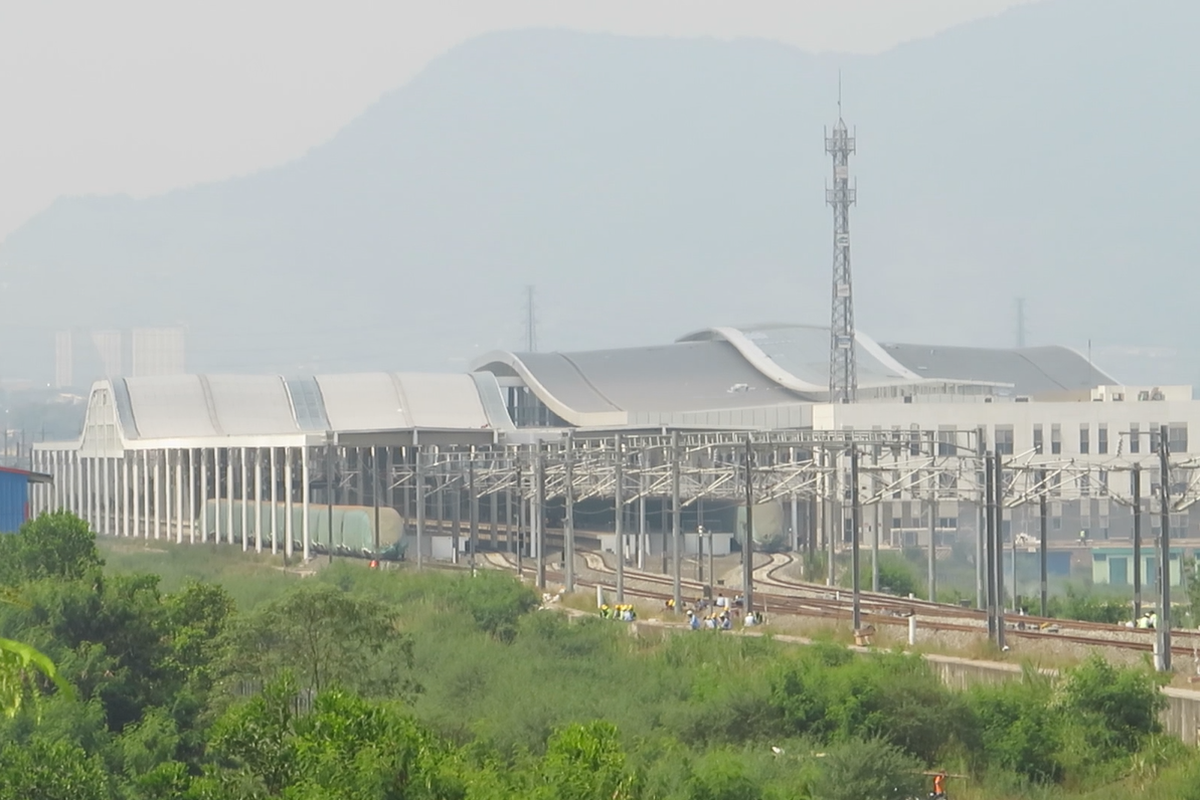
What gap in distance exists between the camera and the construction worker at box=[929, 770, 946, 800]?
25.6m

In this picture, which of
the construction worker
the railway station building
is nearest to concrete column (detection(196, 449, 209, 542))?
the railway station building

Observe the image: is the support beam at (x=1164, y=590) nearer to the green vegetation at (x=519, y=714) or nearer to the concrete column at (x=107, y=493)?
the green vegetation at (x=519, y=714)

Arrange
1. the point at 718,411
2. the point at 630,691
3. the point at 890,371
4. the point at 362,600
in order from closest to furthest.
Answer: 1. the point at 362,600
2. the point at 630,691
3. the point at 718,411
4. the point at 890,371

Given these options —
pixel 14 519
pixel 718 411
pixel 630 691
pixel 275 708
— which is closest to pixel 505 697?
pixel 630 691

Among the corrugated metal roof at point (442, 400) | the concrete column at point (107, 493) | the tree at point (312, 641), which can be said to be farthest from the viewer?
the corrugated metal roof at point (442, 400)

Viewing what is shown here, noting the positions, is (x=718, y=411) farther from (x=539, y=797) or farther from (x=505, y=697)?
(x=539, y=797)

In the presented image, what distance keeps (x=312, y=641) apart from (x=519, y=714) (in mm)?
3441

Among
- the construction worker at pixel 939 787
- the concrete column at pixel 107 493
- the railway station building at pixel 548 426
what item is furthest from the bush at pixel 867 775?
the concrete column at pixel 107 493

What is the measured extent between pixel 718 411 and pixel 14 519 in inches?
1502

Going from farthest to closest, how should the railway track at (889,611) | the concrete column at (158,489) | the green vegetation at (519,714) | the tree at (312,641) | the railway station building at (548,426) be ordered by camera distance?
the concrete column at (158,489) → the railway station building at (548,426) → the railway track at (889,611) → the tree at (312,641) → the green vegetation at (519,714)

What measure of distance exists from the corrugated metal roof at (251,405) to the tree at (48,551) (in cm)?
4783

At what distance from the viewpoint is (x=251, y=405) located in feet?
294

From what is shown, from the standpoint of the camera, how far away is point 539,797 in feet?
55.7

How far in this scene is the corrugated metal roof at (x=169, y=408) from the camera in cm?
8531
